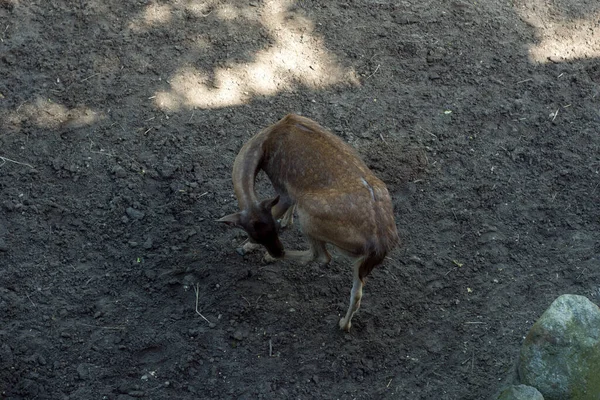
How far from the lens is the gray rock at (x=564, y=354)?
493 centimetres

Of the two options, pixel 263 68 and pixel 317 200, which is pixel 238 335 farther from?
pixel 263 68

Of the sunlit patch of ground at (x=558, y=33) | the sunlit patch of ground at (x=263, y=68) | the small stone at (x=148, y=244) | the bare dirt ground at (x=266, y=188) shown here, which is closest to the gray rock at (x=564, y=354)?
the bare dirt ground at (x=266, y=188)

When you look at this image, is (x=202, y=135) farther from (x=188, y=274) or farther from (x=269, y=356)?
(x=269, y=356)

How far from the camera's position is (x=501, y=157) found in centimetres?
700

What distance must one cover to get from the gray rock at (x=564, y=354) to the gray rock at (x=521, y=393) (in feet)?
0.81

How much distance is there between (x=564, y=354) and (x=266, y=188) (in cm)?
280

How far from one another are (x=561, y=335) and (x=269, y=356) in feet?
6.40

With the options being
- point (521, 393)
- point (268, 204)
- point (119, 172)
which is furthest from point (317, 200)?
point (119, 172)

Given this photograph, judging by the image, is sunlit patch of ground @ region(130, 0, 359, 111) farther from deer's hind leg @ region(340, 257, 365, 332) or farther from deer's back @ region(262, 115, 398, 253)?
deer's hind leg @ region(340, 257, 365, 332)

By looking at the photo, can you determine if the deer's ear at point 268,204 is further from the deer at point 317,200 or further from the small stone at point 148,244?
the small stone at point 148,244

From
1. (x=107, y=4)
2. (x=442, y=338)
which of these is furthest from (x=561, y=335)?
(x=107, y=4)

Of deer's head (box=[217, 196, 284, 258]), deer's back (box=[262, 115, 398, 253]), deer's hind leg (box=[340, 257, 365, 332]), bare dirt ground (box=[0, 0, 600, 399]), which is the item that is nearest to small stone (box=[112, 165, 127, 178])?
bare dirt ground (box=[0, 0, 600, 399])

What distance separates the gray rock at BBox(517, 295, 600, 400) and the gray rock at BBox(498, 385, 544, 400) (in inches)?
9.7

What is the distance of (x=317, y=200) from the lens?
5.45 metres
